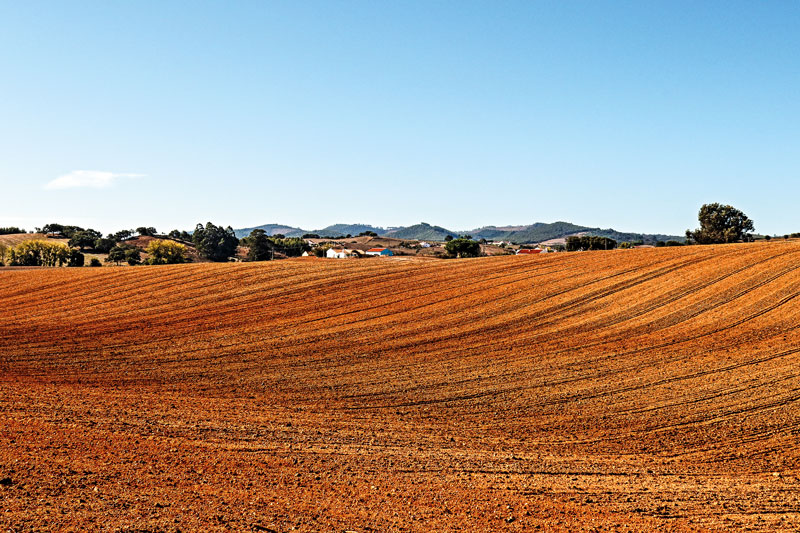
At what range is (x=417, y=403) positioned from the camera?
773 inches

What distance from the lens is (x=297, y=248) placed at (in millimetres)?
151250

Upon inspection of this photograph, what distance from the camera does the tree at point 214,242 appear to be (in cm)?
13500

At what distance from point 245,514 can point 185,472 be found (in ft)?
7.79

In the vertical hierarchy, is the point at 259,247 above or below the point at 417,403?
above

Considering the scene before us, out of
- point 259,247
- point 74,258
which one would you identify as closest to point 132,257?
point 74,258

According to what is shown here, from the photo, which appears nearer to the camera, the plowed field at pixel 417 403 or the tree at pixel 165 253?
the plowed field at pixel 417 403

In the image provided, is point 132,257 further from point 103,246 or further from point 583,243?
point 583,243

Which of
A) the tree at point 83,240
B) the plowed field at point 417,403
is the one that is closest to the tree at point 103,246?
the tree at point 83,240

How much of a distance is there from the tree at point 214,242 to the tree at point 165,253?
16411mm

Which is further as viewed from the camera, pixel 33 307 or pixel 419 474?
pixel 33 307

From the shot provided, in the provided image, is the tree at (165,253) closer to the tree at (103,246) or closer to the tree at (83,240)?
the tree at (103,246)

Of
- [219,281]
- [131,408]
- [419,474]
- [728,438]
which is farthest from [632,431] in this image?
[219,281]

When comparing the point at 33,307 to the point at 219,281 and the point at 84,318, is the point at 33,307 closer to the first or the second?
the point at 84,318

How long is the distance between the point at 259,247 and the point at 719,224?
8672 centimetres
